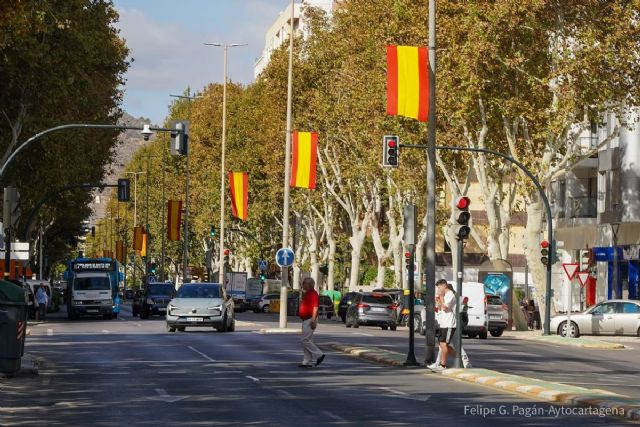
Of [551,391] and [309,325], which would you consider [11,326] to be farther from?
[551,391]

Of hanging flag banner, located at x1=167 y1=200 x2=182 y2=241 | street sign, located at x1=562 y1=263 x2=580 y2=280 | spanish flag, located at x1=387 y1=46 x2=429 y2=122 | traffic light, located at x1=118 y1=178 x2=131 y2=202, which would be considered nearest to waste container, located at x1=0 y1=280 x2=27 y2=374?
spanish flag, located at x1=387 y1=46 x2=429 y2=122

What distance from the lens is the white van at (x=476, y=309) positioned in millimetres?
48250

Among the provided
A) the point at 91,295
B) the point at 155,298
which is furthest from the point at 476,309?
the point at 91,295

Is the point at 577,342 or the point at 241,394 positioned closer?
the point at 241,394

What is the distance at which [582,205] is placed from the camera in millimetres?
72750

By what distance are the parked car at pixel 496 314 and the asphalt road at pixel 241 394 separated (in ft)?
65.5

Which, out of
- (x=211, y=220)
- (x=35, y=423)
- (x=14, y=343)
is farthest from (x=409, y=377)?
(x=211, y=220)

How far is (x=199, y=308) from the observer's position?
46281 millimetres

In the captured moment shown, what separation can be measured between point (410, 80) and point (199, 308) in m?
16.6

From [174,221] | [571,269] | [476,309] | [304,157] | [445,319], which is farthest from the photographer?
[174,221]

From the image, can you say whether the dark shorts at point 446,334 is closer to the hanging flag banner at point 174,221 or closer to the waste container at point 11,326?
the waste container at point 11,326

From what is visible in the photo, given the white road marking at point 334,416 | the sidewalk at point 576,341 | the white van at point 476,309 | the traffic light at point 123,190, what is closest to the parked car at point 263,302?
the traffic light at point 123,190

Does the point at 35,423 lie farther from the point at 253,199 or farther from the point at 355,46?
the point at 253,199

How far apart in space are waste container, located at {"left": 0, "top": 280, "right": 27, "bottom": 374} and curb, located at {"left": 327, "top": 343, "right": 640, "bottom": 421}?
7753 mm
